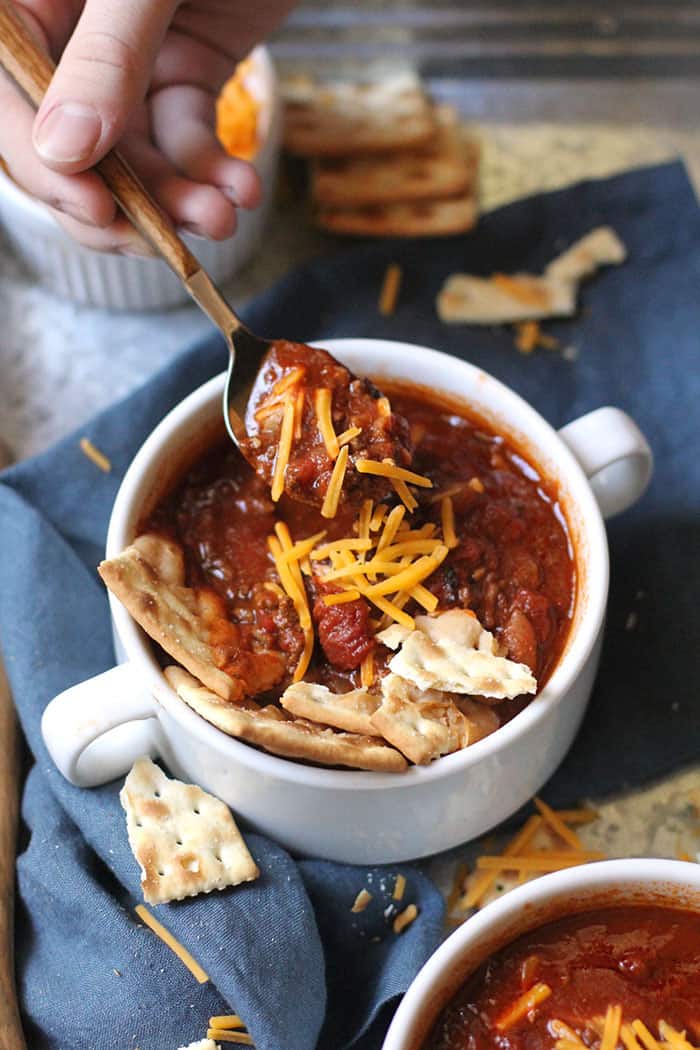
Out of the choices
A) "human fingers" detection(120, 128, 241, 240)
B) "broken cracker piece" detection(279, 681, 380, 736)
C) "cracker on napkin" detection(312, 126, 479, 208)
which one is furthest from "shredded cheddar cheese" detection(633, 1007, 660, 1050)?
"cracker on napkin" detection(312, 126, 479, 208)

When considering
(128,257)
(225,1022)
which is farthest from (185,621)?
(128,257)

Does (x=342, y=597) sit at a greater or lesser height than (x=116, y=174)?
lesser

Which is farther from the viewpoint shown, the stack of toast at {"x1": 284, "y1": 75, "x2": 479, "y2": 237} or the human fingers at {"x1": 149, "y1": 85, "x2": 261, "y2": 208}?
the stack of toast at {"x1": 284, "y1": 75, "x2": 479, "y2": 237}

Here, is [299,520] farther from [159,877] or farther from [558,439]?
[159,877]

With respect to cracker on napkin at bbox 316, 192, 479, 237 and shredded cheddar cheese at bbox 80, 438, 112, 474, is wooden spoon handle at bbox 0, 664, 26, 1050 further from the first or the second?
cracker on napkin at bbox 316, 192, 479, 237

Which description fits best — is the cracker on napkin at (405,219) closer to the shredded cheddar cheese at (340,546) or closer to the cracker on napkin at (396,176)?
the cracker on napkin at (396,176)

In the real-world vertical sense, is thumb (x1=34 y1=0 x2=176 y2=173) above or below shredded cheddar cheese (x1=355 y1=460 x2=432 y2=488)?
above

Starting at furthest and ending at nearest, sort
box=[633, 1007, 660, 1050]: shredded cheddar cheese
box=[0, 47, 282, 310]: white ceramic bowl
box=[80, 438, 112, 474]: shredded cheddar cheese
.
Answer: box=[0, 47, 282, 310]: white ceramic bowl, box=[80, 438, 112, 474]: shredded cheddar cheese, box=[633, 1007, 660, 1050]: shredded cheddar cheese

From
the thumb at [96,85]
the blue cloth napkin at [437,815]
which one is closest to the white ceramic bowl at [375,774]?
the blue cloth napkin at [437,815]

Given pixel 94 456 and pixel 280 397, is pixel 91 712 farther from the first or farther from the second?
pixel 94 456
